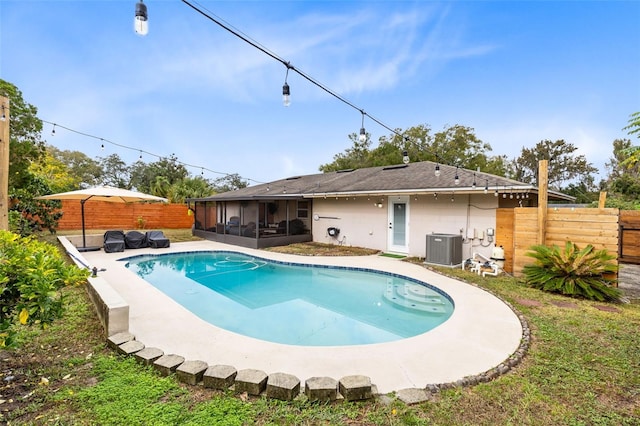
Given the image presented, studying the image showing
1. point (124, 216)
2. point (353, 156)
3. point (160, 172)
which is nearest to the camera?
point (124, 216)

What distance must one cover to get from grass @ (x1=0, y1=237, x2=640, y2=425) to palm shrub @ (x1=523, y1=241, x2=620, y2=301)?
2383 millimetres

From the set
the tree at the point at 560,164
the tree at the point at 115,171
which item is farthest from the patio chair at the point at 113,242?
the tree at the point at 560,164

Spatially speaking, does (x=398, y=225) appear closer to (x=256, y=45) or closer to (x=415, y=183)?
(x=415, y=183)

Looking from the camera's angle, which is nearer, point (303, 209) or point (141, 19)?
point (141, 19)

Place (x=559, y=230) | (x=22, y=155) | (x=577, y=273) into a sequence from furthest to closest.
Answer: (x=22, y=155) → (x=559, y=230) → (x=577, y=273)

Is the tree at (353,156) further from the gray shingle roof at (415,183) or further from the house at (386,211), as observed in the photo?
the gray shingle roof at (415,183)

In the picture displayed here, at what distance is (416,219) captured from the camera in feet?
33.4

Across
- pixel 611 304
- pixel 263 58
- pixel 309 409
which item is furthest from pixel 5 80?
pixel 611 304

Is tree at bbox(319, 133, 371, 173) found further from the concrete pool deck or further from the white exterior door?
the concrete pool deck

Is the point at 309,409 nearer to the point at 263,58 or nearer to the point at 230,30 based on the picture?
the point at 230,30

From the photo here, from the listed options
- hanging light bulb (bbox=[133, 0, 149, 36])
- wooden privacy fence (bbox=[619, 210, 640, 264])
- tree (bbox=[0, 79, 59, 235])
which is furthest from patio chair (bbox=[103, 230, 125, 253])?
wooden privacy fence (bbox=[619, 210, 640, 264])

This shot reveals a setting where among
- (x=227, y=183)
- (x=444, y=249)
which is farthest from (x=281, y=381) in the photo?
(x=227, y=183)

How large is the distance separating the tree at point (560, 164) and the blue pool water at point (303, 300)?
3119cm

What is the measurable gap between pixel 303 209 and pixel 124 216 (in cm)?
1198
